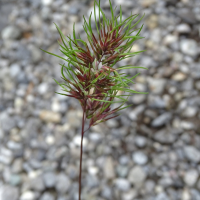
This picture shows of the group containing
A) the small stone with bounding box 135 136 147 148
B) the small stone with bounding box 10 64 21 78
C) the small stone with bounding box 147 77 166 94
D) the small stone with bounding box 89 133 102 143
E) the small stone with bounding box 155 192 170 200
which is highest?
the small stone with bounding box 10 64 21 78

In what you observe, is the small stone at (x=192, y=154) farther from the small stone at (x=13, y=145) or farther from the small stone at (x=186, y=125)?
the small stone at (x=13, y=145)

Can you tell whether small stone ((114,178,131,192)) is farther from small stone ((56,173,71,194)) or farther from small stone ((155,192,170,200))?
small stone ((56,173,71,194))

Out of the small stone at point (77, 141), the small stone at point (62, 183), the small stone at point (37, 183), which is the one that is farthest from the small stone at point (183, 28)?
the small stone at point (37, 183)

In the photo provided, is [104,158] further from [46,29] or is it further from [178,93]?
[46,29]

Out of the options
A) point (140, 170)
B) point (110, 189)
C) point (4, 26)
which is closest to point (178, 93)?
point (140, 170)

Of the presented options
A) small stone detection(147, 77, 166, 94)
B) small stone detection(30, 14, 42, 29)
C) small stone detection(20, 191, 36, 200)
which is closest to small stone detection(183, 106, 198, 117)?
small stone detection(147, 77, 166, 94)

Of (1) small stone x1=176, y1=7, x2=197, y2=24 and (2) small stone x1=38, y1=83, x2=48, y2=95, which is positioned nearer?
(2) small stone x1=38, y1=83, x2=48, y2=95
